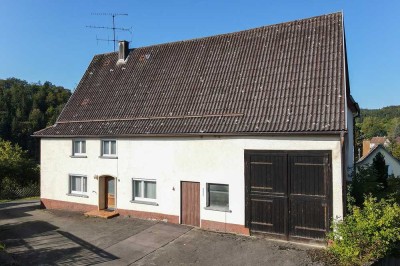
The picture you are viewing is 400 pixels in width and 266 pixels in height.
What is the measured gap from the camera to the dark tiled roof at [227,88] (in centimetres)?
1318

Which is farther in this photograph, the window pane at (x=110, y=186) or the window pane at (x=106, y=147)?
the window pane at (x=110, y=186)

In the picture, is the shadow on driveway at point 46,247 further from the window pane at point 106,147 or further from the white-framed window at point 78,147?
the window pane at point 106,147

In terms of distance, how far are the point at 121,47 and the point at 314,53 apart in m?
12.5

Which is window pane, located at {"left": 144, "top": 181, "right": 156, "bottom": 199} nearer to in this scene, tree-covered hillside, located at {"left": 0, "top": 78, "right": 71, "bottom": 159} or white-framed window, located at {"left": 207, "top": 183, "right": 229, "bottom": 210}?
white-framed window, located at {"left": 207, "top": 183, "right": 229, "bottom": 210}

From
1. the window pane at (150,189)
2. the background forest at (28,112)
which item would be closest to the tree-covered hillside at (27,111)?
the background forest at (28,112)

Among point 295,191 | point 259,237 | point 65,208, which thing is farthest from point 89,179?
point 295,191

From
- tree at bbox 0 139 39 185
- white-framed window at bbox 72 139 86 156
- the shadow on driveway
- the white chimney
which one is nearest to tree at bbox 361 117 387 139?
tree at bbox 0 139 39 185

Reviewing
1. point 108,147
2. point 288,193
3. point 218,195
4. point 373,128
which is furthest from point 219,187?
point 373,128

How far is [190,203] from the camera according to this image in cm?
1491

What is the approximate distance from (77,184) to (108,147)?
3.41m

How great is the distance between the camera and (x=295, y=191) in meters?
12.5

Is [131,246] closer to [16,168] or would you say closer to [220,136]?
[220,136]

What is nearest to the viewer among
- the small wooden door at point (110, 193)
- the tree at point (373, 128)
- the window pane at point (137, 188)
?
the window pane at point (137, 188)

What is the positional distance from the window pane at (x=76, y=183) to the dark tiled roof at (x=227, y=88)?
265 cm
